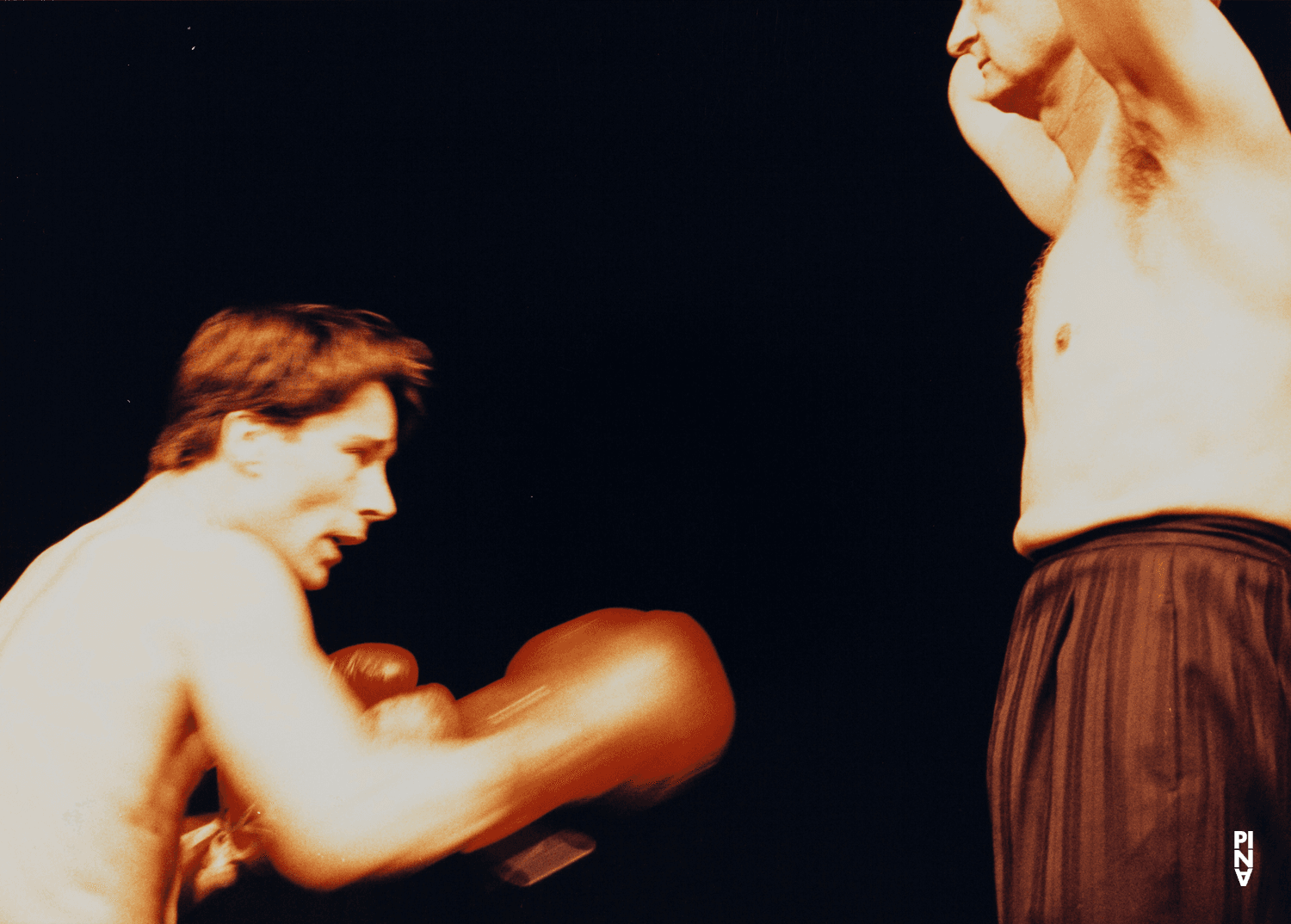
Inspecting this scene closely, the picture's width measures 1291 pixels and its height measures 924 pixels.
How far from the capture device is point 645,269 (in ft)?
3.77

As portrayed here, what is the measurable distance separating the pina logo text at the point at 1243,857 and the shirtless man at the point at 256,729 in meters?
0.43

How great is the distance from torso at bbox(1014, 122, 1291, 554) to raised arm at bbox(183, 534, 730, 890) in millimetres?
401

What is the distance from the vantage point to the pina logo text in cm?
80

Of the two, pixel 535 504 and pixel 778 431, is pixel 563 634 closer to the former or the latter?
pixel 535 504

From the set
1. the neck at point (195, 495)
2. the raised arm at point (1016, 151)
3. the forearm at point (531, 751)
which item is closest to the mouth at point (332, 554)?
the neck at point (195, 495)

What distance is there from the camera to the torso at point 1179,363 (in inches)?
33.9

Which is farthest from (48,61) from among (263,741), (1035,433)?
(1035,433)

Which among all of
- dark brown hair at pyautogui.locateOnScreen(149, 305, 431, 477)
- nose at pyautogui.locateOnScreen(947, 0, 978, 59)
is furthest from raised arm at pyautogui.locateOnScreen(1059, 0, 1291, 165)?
dark brown hair at pyautogui.locateOnScreen(149, 305, 431, 477)

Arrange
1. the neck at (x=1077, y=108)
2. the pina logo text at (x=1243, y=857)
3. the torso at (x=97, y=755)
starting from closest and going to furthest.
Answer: the pina logo text at (x=1243, y=857) < the torso at (x=97, y=755) < the neck at (x=1077, y=108)

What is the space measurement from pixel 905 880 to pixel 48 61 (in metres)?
1.34

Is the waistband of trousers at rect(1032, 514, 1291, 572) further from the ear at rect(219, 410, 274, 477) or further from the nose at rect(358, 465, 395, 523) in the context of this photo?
the ear at rect(219, 410, 274, 477)

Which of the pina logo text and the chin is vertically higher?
the chin

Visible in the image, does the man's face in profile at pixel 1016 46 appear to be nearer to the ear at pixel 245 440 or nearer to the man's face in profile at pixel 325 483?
the man's face in profile at pixel 325 483

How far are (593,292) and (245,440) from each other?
1.36ft
